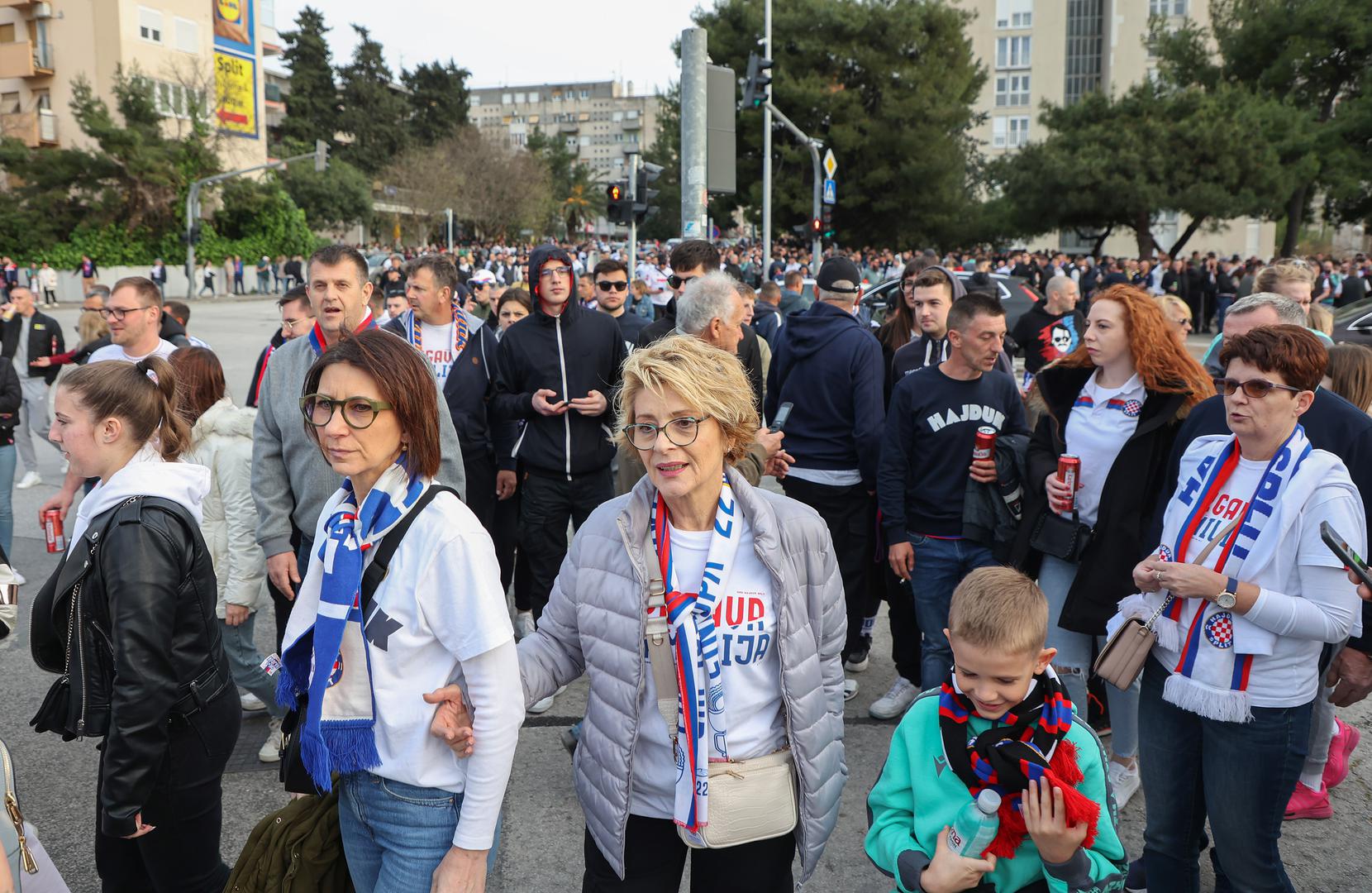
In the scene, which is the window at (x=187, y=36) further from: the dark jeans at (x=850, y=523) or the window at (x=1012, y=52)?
the dark jeans at (x=850, y=523)

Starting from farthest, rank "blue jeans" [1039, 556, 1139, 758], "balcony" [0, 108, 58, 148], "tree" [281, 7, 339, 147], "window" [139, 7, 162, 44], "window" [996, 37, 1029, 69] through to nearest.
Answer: "tree" [281, 7, 339, 147], "window" [996, 37, 1029, 69], "window" [139, 7, 162, 44], "balcony" [0, 108, 58, 148], "blue jeans" [1039, 556, 1139, 758]

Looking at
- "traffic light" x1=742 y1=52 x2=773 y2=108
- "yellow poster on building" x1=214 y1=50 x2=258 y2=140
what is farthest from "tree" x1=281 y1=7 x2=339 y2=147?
"traffic light" x1=742 y1=52 x2=773 y2=108

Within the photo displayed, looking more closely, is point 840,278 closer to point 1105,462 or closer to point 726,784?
point 1105,462

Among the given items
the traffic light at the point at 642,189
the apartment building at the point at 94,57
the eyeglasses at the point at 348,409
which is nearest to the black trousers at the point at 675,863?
the eyeglasses at the point at 348,409

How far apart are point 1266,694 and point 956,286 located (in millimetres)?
3396

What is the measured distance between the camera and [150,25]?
47.4 meters

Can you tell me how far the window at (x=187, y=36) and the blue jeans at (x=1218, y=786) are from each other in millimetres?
56597

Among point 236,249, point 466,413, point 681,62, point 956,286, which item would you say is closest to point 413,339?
point 466,413

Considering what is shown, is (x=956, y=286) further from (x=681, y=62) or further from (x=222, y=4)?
(x=222, y=4)

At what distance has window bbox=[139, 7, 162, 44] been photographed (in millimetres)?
46844

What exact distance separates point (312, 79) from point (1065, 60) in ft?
180

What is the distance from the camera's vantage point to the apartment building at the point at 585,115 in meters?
174

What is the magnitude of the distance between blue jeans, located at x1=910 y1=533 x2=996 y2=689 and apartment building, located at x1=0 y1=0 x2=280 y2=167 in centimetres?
4816

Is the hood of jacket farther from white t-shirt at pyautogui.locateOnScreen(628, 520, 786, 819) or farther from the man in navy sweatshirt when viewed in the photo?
white t-shirt at pyautogui.locateOnScreen(628, 520, 786, 819)
